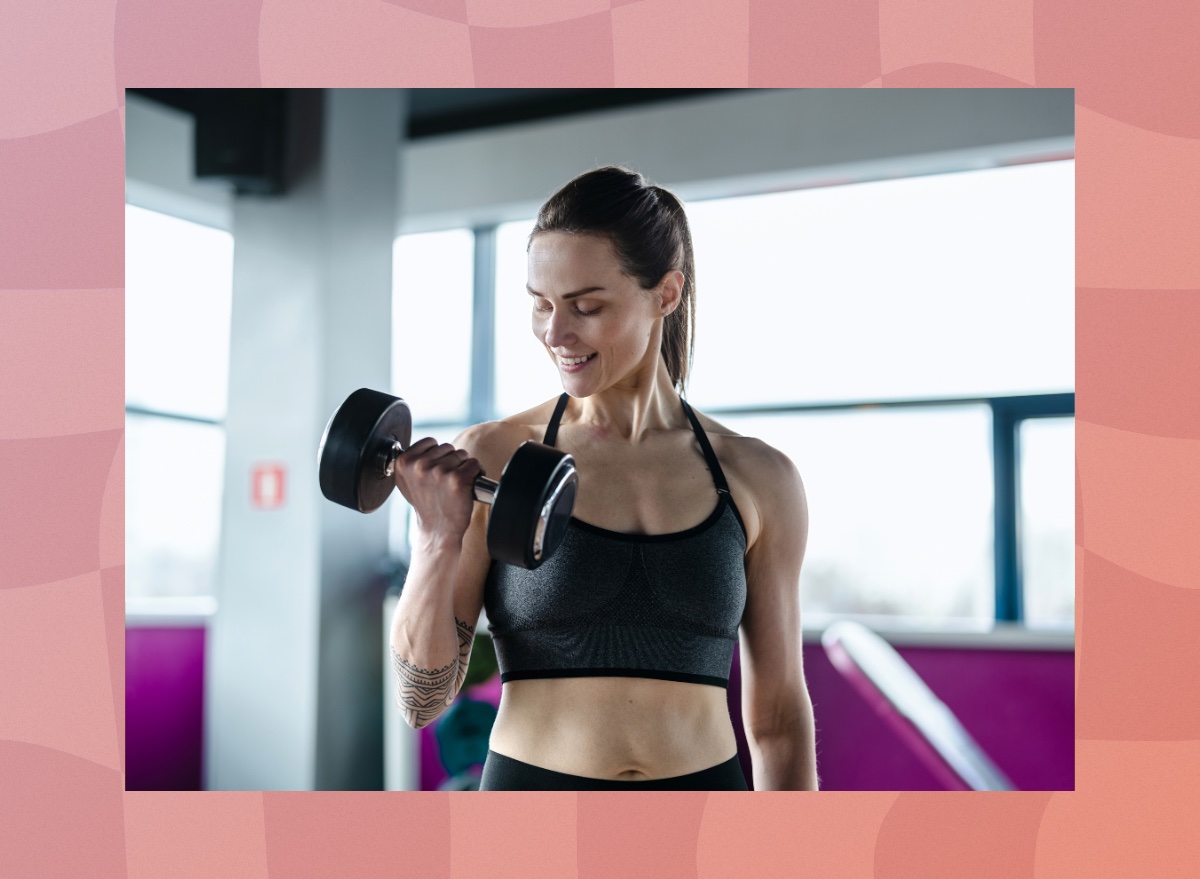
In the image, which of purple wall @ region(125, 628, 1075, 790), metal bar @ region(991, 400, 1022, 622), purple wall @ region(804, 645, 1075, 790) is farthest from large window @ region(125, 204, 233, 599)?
metal bar @ region(991, 400, 1022, 622)

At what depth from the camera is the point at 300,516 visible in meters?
3.10

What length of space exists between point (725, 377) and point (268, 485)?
1434mm

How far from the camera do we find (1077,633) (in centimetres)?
120

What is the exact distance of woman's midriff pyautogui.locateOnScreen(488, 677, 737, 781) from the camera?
1097 millimetres

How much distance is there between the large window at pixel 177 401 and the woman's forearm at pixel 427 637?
97.6 inches

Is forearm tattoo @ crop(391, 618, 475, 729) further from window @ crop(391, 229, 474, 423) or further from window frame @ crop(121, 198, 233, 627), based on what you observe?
window @ crop(391, 229, 474, 423)

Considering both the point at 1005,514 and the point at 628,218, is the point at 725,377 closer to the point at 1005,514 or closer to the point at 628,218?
the point at 1005,514

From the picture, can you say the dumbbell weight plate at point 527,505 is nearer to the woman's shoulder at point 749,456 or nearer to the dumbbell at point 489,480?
the dumbbell at point 489,480

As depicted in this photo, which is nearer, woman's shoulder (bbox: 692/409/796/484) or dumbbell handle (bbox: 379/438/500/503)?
dumbbell handle (bbox: 379/438/500/503)

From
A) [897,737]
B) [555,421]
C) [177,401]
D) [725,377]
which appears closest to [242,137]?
[177,401]

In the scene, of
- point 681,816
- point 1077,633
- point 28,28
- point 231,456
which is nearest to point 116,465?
point 28,28

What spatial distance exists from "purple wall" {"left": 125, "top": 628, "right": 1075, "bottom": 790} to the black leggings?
1.70 meters

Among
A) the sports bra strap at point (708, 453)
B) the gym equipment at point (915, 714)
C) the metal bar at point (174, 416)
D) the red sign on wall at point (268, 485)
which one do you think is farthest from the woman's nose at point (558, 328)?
the metal bar at point (174, 416)

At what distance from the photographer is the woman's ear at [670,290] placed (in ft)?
3.87
